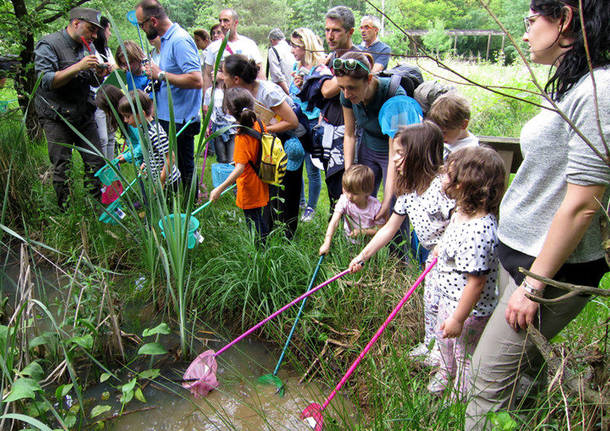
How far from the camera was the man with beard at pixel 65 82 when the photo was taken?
3.73 m

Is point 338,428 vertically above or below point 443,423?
below

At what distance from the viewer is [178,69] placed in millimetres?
3955

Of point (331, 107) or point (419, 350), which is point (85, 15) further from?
point (419, 350)

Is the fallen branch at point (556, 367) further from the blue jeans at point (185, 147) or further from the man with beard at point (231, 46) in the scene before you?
the man with beard at point (231, 46)

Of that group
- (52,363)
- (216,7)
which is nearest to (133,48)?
(52,363)

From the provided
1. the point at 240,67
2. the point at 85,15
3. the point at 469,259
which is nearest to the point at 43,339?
the point at 469,259

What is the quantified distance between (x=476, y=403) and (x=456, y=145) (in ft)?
5.04

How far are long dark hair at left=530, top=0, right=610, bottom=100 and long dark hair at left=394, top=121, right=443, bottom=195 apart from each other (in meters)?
0.87

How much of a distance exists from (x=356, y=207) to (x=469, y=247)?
3.91ft

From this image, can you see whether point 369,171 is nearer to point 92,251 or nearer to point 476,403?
point 476,403

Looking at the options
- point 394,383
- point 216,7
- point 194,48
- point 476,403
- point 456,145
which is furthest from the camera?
point 216,7

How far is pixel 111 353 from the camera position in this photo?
2.33 metres

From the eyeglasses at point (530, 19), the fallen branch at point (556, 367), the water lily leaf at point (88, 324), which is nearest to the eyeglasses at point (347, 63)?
the eyeglasses at point (530, 19)

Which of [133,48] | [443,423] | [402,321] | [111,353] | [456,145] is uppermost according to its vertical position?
[133,48]
